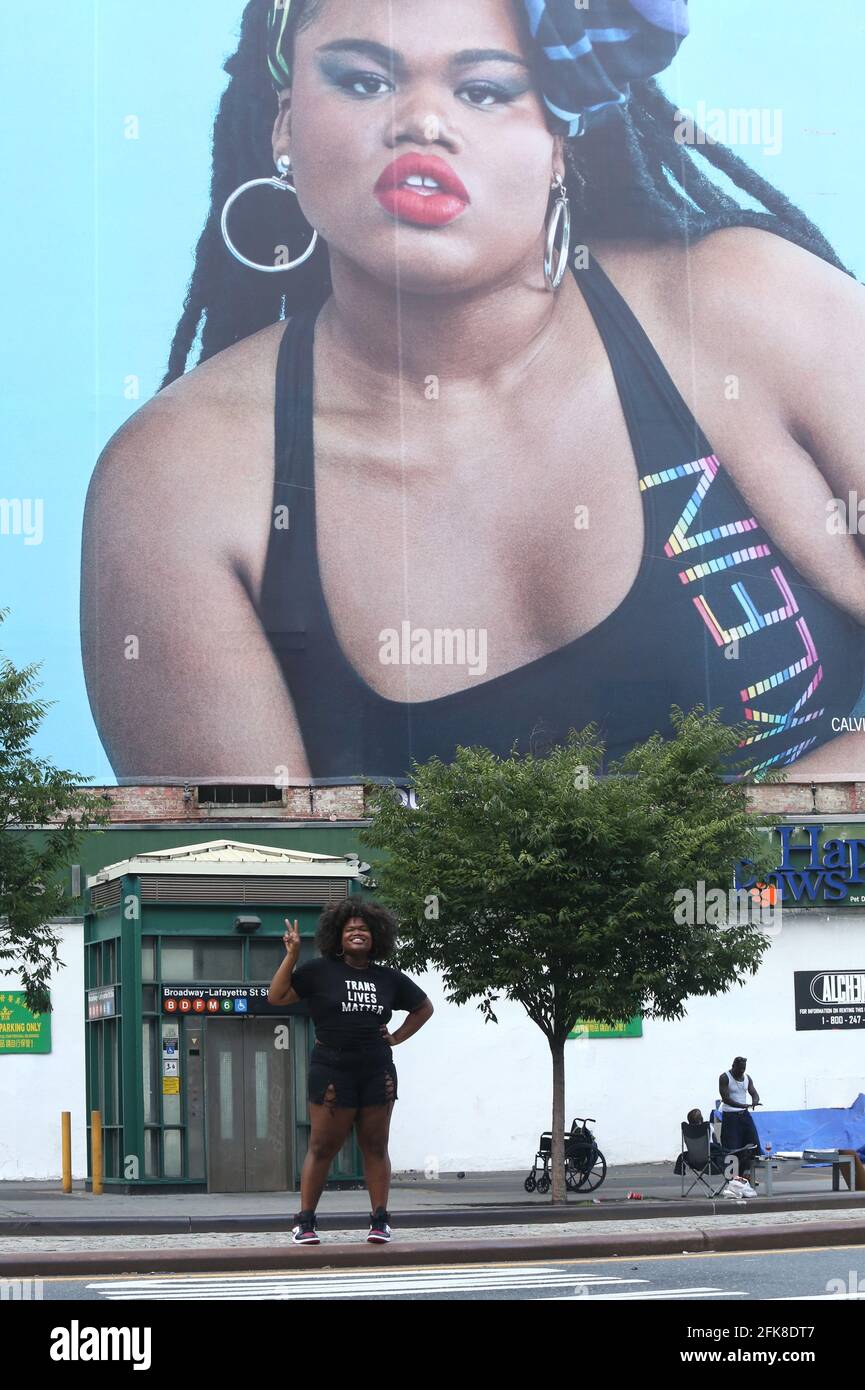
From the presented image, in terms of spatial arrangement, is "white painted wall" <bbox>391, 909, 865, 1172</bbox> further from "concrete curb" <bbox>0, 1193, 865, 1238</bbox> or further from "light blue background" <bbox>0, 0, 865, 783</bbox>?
"concrete curb" <bbox>0, 1193, 865, 1238</bbox>

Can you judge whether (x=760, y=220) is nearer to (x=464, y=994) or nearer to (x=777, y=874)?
(x=777, y=874)

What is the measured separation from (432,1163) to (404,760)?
6.87m

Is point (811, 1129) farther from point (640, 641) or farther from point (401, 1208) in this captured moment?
point (640, 641)

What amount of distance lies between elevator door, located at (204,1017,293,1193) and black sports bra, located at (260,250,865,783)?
9.52 metres

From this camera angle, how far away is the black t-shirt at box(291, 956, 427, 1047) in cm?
1068

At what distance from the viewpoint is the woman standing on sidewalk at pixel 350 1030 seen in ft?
35.1

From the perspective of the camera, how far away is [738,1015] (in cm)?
3109

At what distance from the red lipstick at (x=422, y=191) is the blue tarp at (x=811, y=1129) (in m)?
18.0

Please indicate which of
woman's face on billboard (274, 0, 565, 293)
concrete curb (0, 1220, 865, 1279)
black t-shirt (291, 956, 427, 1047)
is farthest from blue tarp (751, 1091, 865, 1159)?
woman's face on billboard (274, 0, 565, 293)

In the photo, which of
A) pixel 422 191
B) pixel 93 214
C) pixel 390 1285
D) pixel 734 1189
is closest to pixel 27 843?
pixel 734 1189

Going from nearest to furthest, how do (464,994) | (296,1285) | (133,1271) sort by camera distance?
(296,1285)
(133,1271)
(464,994)

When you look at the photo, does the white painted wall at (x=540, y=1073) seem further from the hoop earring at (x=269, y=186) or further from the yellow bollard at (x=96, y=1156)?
the hoop earring at (x=269, y=186)

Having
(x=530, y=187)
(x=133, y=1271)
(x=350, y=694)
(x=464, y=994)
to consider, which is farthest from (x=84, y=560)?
(x=133, y=1271)

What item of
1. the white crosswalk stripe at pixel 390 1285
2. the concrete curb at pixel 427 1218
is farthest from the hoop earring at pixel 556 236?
the white crosswalk stripe at pixel 390 1285
